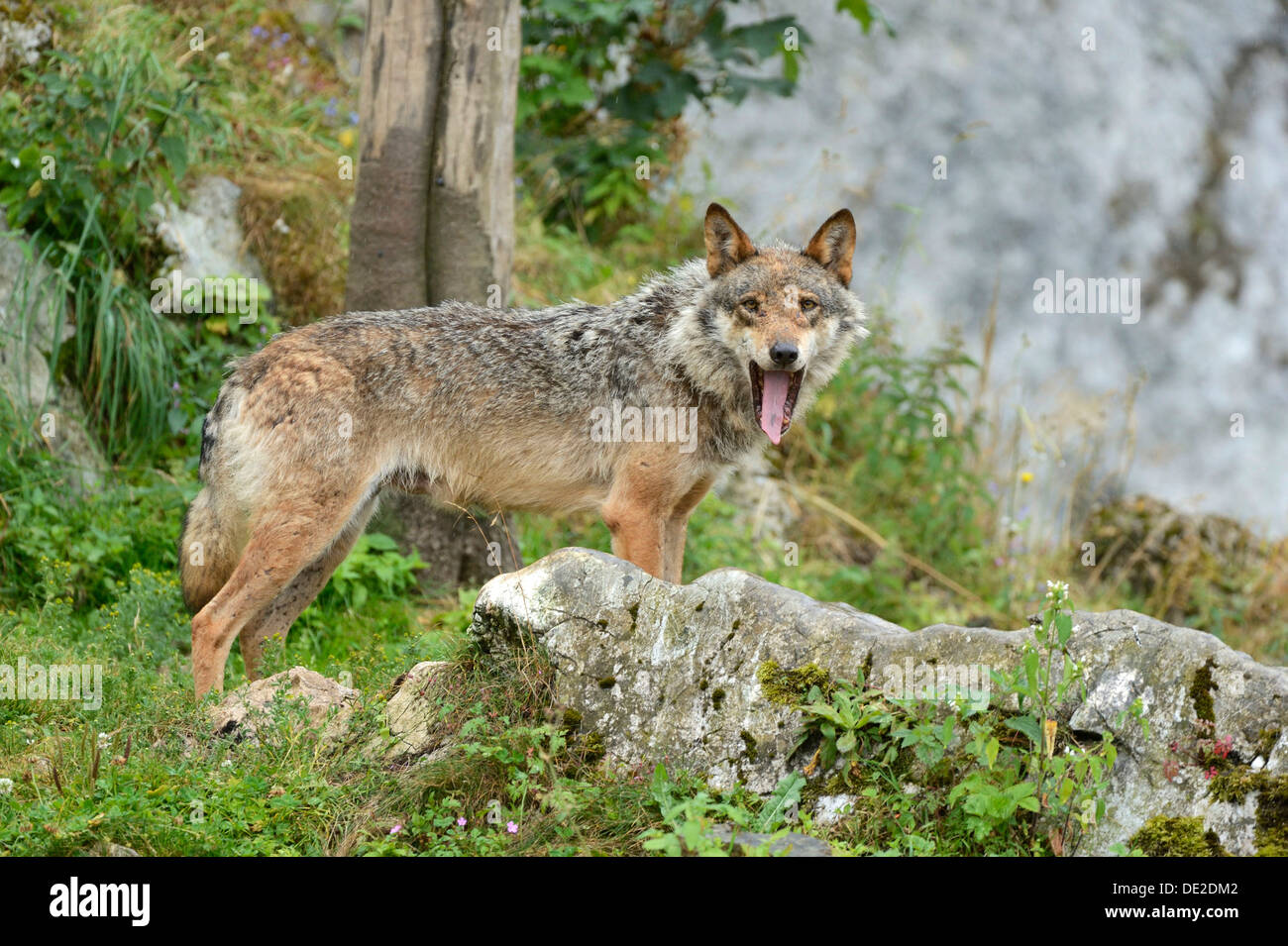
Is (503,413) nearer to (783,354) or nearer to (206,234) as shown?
(783,354)

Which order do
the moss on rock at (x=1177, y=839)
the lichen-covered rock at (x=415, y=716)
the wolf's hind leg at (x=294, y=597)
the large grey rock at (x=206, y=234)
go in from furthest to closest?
the large grey rock at (x=206, y=234) → the wolf's hind leg at (x=294, y=597) → the lichen-covered rock at (x=415, y=716) → the moss on rock at (x=1177, y=839)

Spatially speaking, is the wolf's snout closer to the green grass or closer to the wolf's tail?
the green grass

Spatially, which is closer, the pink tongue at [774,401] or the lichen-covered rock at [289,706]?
the lichen-covered rock at [289,706]

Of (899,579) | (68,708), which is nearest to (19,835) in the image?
(68,708)

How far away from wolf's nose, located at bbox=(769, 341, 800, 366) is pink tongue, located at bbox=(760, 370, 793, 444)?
0.63 ft

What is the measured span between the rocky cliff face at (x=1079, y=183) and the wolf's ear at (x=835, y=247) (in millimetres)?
5284

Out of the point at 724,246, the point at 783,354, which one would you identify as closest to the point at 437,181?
the point at 724,246

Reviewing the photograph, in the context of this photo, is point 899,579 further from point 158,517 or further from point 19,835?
point 19,835

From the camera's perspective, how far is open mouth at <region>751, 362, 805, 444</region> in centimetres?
537

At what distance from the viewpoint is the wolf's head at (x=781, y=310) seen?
5336 mm

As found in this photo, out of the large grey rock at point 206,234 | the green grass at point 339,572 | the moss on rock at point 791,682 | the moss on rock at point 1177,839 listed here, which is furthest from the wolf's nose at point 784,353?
the large grey rock at point 206,234

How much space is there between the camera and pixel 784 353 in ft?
16.9

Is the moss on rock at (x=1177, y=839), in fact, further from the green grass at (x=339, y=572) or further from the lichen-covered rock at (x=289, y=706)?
the lichen-covered rock at (x=289, y=706)

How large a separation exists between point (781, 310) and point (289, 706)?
290cm
